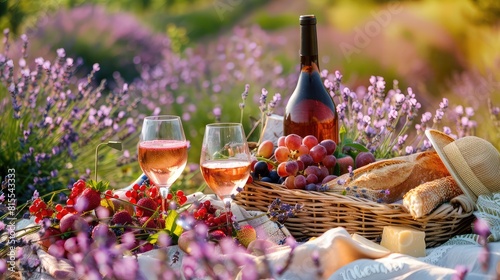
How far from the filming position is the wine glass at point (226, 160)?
2.13m

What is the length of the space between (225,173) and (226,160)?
0.05 metres

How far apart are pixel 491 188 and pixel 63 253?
132cm

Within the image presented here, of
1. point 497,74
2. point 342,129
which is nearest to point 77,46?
point 497,74

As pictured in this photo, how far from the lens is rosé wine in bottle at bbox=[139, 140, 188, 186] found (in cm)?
225

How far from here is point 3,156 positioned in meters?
3.68

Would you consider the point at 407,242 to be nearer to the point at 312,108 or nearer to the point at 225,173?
the point at 225,173

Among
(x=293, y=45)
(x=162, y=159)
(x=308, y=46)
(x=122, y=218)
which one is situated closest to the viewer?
(x=122, y=218)

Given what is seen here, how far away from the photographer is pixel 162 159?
2.25m

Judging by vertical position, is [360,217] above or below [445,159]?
below

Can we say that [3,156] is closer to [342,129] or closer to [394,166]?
[342,129]

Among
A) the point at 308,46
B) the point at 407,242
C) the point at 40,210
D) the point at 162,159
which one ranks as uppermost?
the point at 308,46

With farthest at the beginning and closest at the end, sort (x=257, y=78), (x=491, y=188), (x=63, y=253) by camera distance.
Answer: (x=257, y=78) < (x=491, y=188) < (x=63, y=253)

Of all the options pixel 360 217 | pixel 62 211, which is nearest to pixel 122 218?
pixel 62 211

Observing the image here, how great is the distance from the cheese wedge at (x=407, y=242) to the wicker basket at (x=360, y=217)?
0.10m
